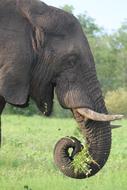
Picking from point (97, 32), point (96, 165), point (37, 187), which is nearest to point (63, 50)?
point (96, 165)

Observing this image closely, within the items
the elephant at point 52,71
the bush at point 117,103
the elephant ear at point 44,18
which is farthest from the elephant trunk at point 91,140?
the bush at point 117,103

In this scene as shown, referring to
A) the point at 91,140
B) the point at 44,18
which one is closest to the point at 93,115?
the point at 91,140

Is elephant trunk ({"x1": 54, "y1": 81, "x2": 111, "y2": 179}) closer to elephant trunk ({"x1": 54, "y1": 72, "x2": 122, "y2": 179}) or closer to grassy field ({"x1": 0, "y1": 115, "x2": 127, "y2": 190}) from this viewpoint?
elephant trunk ({"x1": 54, "y1": 72, "x2": 122, "y2": 179})

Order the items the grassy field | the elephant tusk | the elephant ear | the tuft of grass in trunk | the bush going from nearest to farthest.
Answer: the elephant tusk → the tuft of grass in trunk → the elephant ear → the grassy field → the bush

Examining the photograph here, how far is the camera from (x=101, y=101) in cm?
680

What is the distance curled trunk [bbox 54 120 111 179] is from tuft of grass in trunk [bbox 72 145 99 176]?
0.03m

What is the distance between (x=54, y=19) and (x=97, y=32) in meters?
96.6

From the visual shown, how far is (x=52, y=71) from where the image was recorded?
6855mm

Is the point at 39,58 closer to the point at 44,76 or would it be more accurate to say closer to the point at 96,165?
the point at 44,76

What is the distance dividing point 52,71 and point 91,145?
76 cm

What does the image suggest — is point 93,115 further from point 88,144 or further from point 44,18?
point 44,18

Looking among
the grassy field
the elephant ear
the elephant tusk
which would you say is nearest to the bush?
the grassy field

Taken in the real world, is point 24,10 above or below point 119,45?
above

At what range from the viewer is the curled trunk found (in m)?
6.75
